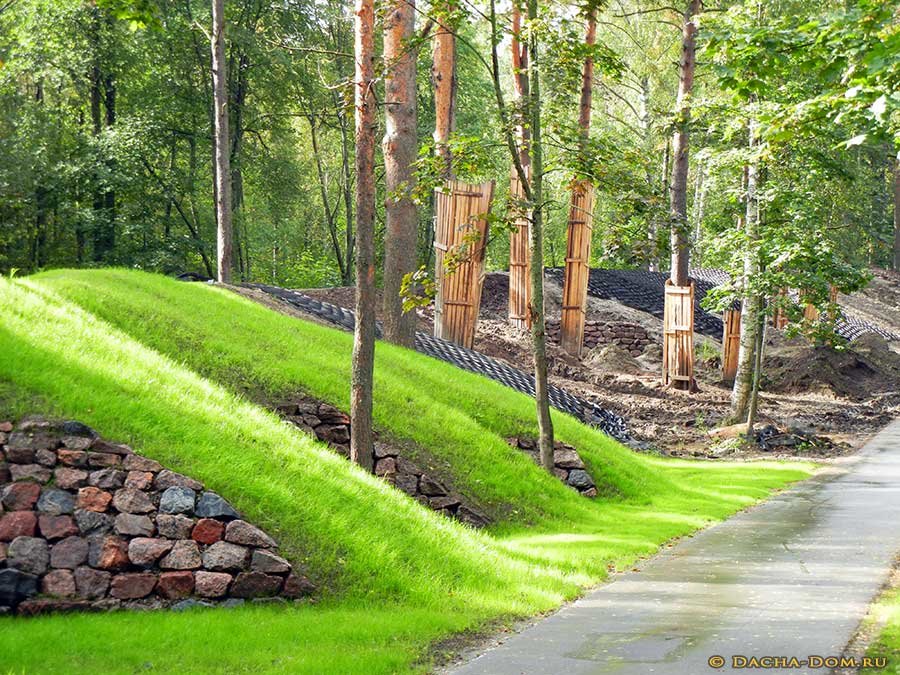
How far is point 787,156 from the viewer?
19516 mm

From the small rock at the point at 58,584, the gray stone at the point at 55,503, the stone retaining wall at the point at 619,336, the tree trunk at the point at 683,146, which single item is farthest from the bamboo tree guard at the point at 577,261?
the small rock at the point at 58,584

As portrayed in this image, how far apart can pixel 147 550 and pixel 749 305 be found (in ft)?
50.2

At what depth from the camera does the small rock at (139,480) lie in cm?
811

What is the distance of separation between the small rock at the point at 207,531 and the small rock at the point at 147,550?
0.22 metres

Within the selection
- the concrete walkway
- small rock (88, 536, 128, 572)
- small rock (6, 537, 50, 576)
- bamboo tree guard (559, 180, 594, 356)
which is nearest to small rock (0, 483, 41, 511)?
small rock (6, 537, 50, 576)

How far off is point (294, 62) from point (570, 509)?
25.2 m

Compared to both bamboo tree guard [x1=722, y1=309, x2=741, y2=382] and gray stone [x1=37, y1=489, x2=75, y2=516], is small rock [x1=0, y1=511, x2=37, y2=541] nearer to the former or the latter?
gray stone [x1=37, y1=489, x2=75, y2=516]

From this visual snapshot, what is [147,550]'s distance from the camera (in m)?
7.81

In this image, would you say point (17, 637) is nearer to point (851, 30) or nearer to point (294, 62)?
point (851, 30)

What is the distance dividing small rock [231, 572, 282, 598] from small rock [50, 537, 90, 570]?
44.2 inches

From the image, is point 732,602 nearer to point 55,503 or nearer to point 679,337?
point 55,503

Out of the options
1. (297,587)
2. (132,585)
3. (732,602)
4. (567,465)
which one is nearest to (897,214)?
(567,465)

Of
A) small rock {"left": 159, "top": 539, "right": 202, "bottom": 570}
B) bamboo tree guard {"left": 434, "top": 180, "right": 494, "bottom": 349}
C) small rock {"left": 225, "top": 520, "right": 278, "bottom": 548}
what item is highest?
bamboo tree guard {"left": 434, "top": 180, "right": 494, "bottom": 349}

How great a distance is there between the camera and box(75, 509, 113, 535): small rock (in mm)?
7785
